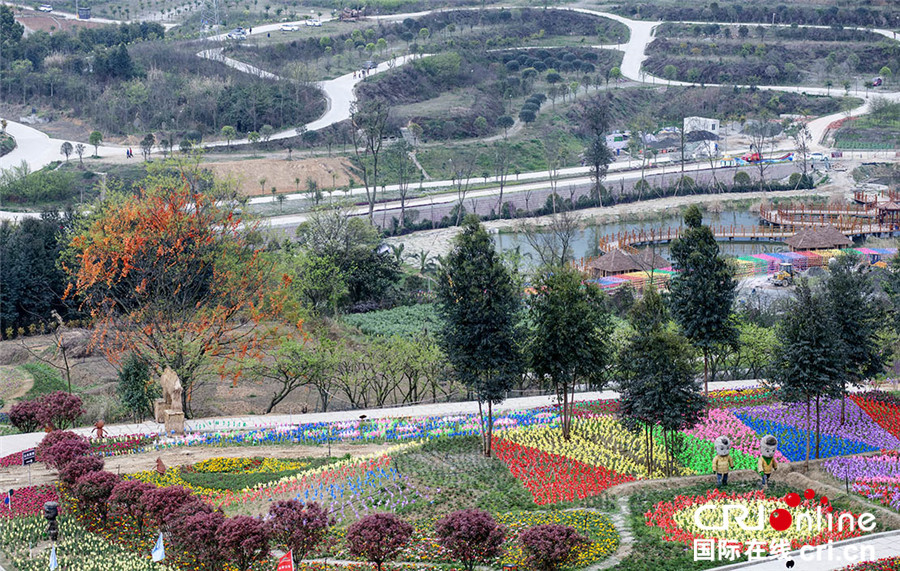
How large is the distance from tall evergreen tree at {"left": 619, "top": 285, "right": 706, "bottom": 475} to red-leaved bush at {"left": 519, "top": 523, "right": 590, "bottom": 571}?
7.91m

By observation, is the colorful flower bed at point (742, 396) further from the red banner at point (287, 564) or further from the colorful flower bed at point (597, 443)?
the red banner at point (287, 564)

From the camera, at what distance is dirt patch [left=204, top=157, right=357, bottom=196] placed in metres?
90.2

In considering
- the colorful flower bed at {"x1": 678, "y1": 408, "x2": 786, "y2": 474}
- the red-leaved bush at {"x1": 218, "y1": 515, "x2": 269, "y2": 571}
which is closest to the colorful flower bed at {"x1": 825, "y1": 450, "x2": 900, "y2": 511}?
the colorful flower bed at {"x1": 678, "y1": 408, "x2": 786, "y2": 474}

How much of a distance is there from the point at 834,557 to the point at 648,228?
62.9 m

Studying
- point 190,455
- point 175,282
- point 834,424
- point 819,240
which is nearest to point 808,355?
point 834,424

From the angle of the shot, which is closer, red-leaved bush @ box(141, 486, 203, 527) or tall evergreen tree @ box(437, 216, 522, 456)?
red-leaved bush @ box(141, 486, 203, 527)

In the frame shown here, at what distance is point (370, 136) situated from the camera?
3199 inches

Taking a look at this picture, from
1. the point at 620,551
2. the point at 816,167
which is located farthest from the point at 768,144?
the point at 620,551

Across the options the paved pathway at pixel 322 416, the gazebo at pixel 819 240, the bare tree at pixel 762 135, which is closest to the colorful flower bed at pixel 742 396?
the paved pathway at pixel 322 416

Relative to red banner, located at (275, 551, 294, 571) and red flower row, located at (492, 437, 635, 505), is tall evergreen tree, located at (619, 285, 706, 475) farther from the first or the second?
red banner, located at (275, 551, 294, 571)

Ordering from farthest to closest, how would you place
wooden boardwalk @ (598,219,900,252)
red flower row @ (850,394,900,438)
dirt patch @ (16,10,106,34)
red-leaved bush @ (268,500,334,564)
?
1. dirt patch @ (16,10,106,34)
2. wooden boardwalk @ (598,219,900,252)
3. red flower row @ (850,394,900,438)
4. red-leaved bush @ (268,500,334,564)

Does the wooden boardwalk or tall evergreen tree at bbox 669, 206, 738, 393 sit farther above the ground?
the wooden boardwalk

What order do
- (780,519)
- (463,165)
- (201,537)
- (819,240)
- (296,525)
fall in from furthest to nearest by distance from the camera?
(463,165) < (819,240) < (780,519) < (296,525) < (201,537)

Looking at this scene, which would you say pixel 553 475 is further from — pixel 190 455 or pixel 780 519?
pixel 190 455
